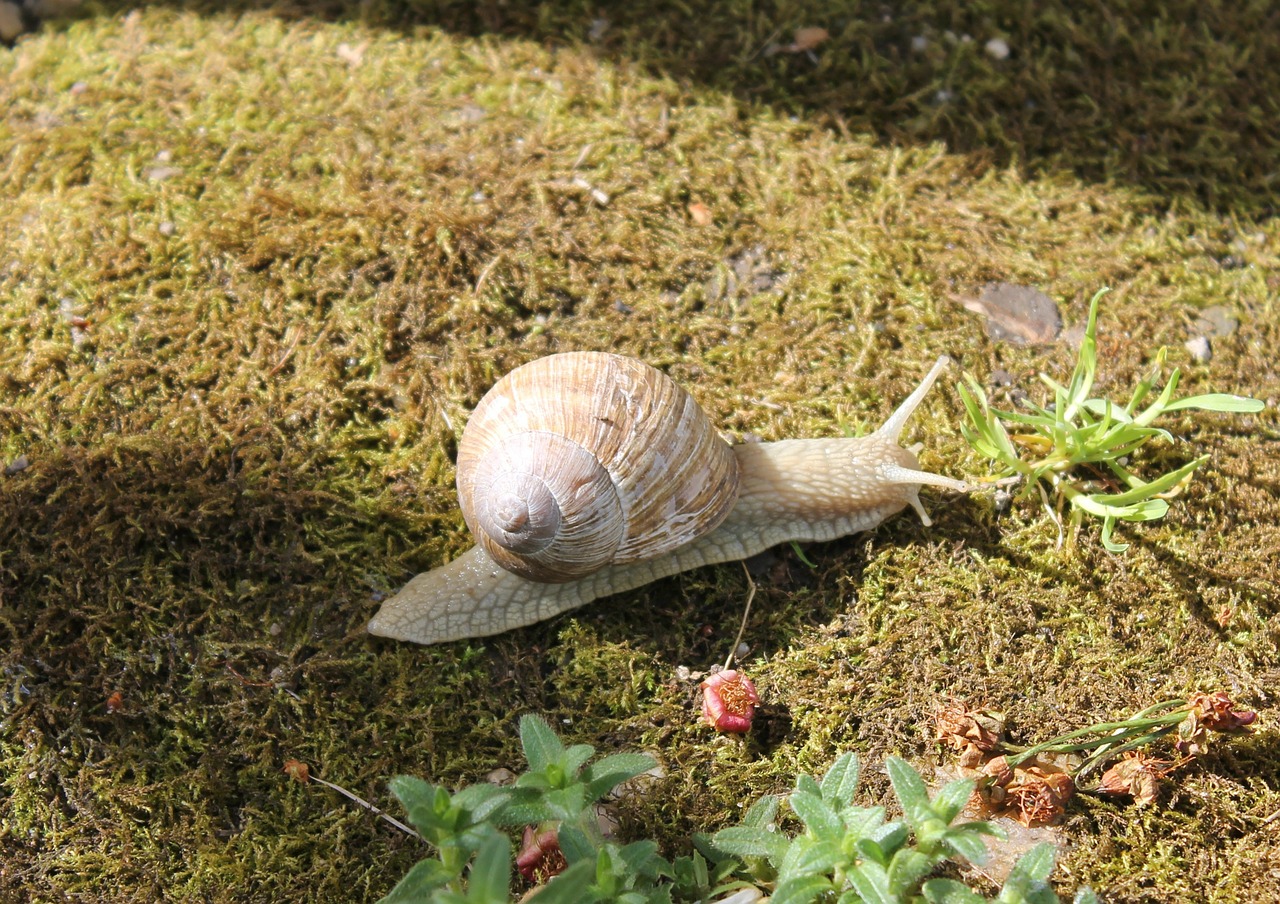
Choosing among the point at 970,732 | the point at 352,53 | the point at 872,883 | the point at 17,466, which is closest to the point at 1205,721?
the point at 970,732

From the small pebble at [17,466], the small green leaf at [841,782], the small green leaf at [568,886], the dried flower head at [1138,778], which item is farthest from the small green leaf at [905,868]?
the small pebble at [17,466]

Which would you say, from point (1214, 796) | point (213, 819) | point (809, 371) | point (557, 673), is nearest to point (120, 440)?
point (213, 819)

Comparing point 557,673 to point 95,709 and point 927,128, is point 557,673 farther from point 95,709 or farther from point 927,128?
point 927,128

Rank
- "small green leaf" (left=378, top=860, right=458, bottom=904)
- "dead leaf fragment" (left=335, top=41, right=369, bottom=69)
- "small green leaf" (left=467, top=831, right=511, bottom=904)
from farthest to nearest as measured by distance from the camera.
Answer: "dead leaf fragment" (left=335, top=41, right=369, bottom=69) → "small green leaf" (left=378, top=860, right=458, bottom=904) → "small green leaf" (left=467, top=831, right=511, bottom=904)

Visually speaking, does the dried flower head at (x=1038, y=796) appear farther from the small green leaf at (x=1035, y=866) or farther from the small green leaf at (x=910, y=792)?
the small green leaf at (x=910, y=792)

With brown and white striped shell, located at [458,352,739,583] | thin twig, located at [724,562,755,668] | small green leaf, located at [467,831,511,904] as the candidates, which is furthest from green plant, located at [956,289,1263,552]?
small green leaf, located at [467,831,511,904]

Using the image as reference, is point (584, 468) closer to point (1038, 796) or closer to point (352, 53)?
point (1038, 796)

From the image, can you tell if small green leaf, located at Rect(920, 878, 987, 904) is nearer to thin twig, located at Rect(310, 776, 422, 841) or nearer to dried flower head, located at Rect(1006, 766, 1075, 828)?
dried flower head, located at Rect(1006, 766, 1075, 828)
